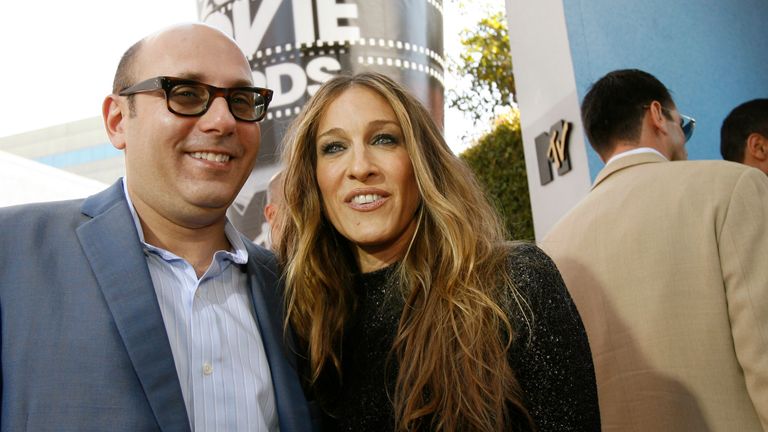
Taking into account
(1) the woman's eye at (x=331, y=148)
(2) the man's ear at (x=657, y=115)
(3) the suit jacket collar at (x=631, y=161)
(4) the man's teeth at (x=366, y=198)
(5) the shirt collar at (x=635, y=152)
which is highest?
(2) the man's ear at (x=657, y=115)

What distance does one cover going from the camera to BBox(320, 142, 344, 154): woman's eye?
246cm

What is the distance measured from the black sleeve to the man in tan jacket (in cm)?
48

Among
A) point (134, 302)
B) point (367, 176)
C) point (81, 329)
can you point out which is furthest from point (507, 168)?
point (81, 329)

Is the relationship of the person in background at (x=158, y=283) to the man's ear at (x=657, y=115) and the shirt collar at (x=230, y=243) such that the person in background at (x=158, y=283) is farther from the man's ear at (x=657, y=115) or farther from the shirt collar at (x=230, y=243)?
the man's ear at (x=657, y=115)

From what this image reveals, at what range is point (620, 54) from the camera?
4781 mm

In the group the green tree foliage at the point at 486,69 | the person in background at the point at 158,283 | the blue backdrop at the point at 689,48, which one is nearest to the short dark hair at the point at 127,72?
the person in background at the point at 158,283

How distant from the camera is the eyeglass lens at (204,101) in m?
2.13

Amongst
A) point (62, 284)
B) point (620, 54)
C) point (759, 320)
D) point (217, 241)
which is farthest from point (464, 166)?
point (620, 54)

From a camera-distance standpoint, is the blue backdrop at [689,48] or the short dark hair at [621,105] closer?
the short dark hair at [621,105]

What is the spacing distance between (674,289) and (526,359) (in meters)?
0.71

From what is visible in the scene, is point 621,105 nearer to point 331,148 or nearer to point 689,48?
point 331,148

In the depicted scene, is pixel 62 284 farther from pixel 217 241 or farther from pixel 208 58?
pixel 208 58

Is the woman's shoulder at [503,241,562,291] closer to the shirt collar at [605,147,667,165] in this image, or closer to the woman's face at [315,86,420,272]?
the woman's face at [315,86,420,272]

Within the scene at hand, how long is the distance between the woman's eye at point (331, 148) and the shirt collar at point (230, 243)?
0.40 m
